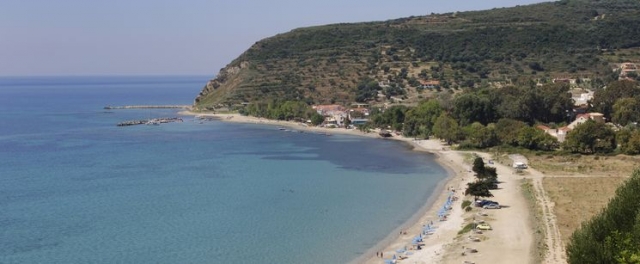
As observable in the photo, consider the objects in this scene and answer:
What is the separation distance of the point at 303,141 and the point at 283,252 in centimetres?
5555

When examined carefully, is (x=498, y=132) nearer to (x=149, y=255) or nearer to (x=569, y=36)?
(x=149, y=255)

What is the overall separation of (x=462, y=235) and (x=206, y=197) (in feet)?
Answer: 71.2

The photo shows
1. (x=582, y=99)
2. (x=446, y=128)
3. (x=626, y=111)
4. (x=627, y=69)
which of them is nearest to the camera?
(x=626, y=111)

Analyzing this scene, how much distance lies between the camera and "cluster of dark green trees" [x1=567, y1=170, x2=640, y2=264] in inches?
907

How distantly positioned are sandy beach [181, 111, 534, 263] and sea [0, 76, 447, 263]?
1.10 metres

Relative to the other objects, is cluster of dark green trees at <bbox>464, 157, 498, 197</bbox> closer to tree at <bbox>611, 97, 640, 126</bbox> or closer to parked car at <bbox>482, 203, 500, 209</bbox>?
parked car at <bbox>482, 203, 500, 209</bbox>

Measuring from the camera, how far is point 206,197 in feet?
169

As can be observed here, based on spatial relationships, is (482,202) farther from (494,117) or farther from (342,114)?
(342,114)

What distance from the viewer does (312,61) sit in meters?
150

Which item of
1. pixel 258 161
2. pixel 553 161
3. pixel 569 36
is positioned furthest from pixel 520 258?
pixel 569 36

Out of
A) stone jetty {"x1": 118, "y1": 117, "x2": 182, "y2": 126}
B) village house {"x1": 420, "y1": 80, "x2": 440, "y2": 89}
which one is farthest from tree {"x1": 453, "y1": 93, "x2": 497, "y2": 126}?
stone jetty {"x1": 118, "y1": 117, "x2": 182, "y2": 126}

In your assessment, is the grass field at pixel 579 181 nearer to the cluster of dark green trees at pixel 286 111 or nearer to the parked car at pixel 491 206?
the parked car at pixel 491 206

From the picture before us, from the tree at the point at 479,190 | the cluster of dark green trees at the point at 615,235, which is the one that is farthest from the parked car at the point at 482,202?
the cluster of dark green trees at the point at 615,235

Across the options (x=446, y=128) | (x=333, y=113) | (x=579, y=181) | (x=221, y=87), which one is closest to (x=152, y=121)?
(x=333, y=113)
